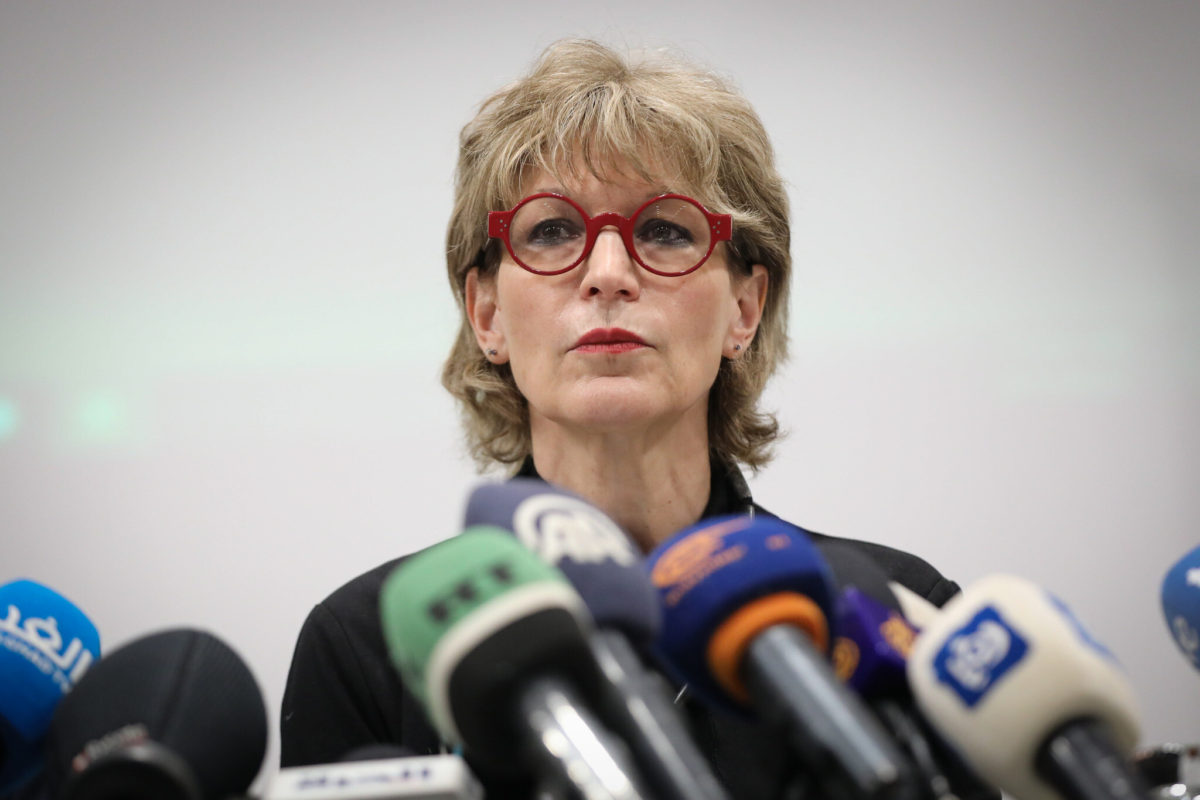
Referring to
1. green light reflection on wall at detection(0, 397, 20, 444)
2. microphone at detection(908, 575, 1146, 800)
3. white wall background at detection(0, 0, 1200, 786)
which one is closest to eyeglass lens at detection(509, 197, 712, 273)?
white wall background at detection(0, 0, 1200, 786)

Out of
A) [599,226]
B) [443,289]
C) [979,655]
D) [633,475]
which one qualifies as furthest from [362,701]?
[443,289]

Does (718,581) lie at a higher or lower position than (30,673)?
higher

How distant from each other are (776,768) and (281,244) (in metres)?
2.23

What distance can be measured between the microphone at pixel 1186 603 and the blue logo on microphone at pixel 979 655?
0.32 m

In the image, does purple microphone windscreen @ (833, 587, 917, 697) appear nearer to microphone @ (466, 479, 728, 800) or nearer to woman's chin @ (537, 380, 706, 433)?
microphone @ (466, 479, 728, 800)

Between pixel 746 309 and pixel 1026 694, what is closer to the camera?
pixel 1026 694

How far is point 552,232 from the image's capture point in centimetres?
165

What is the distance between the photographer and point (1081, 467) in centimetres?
263

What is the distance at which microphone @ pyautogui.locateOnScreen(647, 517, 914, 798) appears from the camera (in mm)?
596

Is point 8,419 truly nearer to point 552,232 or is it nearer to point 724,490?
point 552,232

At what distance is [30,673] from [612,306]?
3.06 ft

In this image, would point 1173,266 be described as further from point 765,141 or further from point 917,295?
point 765,141

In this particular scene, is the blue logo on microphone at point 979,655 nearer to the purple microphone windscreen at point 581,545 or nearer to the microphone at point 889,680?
the microphone at point 889,680

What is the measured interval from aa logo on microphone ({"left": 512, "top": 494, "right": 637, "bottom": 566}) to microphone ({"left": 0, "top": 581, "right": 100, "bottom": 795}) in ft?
1.25
